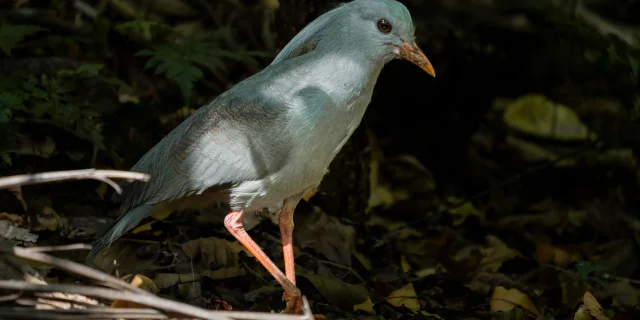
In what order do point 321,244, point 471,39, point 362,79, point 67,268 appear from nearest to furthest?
point 67,268 < point 362,79 < point 321,244 < point 471,39

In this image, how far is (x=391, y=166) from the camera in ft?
24.2

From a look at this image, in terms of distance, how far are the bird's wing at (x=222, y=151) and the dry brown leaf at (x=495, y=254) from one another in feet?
7.38

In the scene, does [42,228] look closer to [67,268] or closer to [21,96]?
[21,96]

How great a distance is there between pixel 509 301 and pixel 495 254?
96 cm

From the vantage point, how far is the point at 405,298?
5.11 m

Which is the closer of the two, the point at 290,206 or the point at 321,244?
the point at 290,206

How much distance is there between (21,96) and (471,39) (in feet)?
13.0

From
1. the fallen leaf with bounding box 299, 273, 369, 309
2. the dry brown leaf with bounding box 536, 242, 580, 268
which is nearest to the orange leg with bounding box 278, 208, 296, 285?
the fallen leaf with bounding box 299, 273, 369, 309

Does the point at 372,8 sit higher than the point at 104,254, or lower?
higher

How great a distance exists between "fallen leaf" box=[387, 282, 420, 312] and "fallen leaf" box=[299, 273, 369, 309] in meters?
0.18

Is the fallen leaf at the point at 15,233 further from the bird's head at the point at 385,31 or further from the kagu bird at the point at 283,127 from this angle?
the bird's head at the point at 385,31

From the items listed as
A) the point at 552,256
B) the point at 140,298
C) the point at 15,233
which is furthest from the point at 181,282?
the point at 552,256

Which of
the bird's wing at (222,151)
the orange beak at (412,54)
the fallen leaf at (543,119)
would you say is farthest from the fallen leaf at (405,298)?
the fallen leaf at (543,119)

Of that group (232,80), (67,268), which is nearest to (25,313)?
(67,268)
